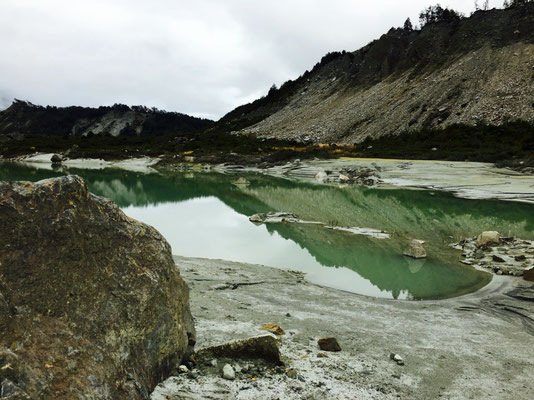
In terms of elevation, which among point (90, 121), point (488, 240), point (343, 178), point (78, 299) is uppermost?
point (90, 121)

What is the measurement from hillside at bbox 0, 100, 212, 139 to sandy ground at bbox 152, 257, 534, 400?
162527 millimetres

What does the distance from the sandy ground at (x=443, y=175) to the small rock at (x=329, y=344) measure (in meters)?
23.5

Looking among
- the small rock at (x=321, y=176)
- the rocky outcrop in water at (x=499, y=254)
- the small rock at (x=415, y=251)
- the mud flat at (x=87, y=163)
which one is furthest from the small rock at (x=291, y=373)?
the mud flat at (x=87, y=163)

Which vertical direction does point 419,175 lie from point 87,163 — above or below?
below

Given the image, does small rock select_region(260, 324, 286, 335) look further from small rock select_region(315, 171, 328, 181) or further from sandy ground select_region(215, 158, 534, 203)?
small rock select_region(315, 171, 328, 181)

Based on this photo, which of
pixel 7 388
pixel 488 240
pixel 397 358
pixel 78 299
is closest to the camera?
pixel 7 388

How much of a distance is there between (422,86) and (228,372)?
78938 millimetres

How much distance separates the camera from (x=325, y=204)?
2411 cm

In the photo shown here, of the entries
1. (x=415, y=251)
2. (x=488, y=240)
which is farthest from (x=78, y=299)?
(x=488, y=240)

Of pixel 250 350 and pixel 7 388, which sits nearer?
pixel 7 388

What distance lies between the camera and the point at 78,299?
131 inches

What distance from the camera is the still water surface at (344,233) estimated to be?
34.7 feet

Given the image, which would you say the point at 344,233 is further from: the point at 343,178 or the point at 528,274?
the point at 343,178

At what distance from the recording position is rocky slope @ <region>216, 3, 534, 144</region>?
62.3 metres
